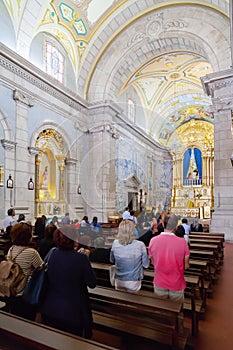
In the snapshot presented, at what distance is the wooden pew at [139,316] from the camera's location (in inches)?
83.0

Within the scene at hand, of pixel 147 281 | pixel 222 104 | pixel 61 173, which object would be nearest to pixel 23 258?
pixel 147 281

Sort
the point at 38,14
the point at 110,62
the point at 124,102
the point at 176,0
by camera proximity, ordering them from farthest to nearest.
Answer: the point at 124,102 < the point at 110,62 < the point at 176,0 < the point at 38,14

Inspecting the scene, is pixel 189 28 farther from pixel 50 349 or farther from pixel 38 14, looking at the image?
pixel 50 349

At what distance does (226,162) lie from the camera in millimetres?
10094

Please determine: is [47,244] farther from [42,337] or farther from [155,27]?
[155,27]

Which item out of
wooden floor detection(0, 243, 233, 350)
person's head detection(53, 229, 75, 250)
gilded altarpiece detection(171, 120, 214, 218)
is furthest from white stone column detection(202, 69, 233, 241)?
gilded altarpiece detection(171, 120, 214, 218)

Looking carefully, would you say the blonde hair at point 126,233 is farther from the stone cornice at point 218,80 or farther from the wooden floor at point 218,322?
the stone cornice at point 218,80

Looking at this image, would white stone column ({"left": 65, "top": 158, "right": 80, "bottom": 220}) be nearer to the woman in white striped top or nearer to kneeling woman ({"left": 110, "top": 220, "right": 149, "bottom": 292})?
kneeling woman ({"left": 110, "top": 220, "right": 149, "bottom": 292})

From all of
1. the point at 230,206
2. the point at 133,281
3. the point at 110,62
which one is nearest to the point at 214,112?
the point at 230,206

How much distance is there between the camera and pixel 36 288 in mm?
2098

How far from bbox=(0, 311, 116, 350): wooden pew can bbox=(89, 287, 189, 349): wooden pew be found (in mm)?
717

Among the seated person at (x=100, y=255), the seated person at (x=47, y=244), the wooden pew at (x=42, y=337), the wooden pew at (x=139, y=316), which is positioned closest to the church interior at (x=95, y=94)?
the seated person at (x=100, y=255)

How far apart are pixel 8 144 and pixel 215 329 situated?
816cm

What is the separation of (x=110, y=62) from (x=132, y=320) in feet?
43.2
